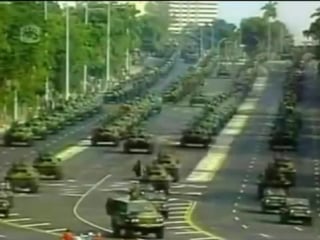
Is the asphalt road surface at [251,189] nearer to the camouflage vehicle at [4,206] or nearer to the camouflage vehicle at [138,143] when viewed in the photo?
the camouflage vehicle at [138,143]

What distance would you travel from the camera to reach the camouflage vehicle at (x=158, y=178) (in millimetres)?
83100

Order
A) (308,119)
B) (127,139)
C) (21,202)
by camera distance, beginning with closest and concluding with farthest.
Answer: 1. (21,202)
2. (127,139)
3. (308,119)

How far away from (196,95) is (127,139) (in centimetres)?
6469

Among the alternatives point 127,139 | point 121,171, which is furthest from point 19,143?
point 121,171

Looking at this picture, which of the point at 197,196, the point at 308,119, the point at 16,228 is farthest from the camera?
the point at 308,119

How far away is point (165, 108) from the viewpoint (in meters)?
168

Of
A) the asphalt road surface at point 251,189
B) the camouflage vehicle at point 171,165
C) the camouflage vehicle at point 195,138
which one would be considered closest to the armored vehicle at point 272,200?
the asphalt road surface at point 251,189

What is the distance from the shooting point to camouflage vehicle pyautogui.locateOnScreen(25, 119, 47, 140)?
4862 inches

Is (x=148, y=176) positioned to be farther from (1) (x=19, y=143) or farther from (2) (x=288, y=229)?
(1) (x=19, y=143)

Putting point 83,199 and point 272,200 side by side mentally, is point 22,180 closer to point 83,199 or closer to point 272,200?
point 83,199

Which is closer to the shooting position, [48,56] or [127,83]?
[48,56]

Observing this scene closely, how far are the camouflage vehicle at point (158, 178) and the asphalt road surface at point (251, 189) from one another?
219 cm
